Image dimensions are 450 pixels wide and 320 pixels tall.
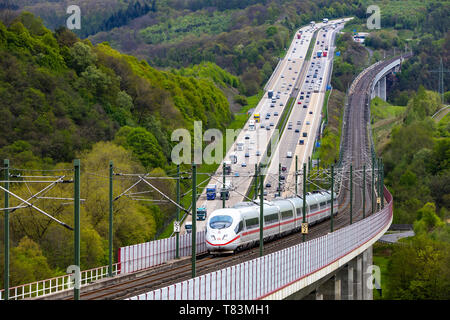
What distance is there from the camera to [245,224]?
53438 millimetres

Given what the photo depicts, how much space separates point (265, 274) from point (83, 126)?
7625 centimetres

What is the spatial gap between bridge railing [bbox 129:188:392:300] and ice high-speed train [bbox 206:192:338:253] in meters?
5.67

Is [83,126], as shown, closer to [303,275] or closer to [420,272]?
[420,272]

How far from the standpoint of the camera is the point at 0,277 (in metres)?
59.4

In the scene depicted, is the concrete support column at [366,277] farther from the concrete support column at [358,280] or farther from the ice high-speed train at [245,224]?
the ice high-speed train at [245,224]

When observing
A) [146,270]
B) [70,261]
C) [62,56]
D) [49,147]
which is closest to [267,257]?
[146,270]

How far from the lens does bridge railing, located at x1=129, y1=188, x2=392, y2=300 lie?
3128 centimetres

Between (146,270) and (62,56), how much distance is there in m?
85.8

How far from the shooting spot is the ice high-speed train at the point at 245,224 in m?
51.7

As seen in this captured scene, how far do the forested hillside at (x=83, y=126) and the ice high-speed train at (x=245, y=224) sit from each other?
5056mm

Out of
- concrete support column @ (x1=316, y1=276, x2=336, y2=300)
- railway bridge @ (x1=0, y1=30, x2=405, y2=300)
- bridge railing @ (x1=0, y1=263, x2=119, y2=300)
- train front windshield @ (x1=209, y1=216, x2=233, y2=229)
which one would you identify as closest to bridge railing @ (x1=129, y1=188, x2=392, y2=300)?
railway bridge @ (x1=0, y1=30, x2=405, y2=300)

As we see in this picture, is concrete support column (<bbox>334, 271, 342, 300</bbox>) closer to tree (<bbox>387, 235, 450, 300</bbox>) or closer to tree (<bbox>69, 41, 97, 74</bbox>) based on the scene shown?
tree (<bbox>387, 235, 450, 300</bbox>)

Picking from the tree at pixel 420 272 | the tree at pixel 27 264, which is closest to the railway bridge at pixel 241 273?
the tree at pixel 27 264

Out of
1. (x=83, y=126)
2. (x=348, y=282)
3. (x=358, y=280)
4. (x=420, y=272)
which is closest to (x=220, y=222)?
(x=348, y=282)
